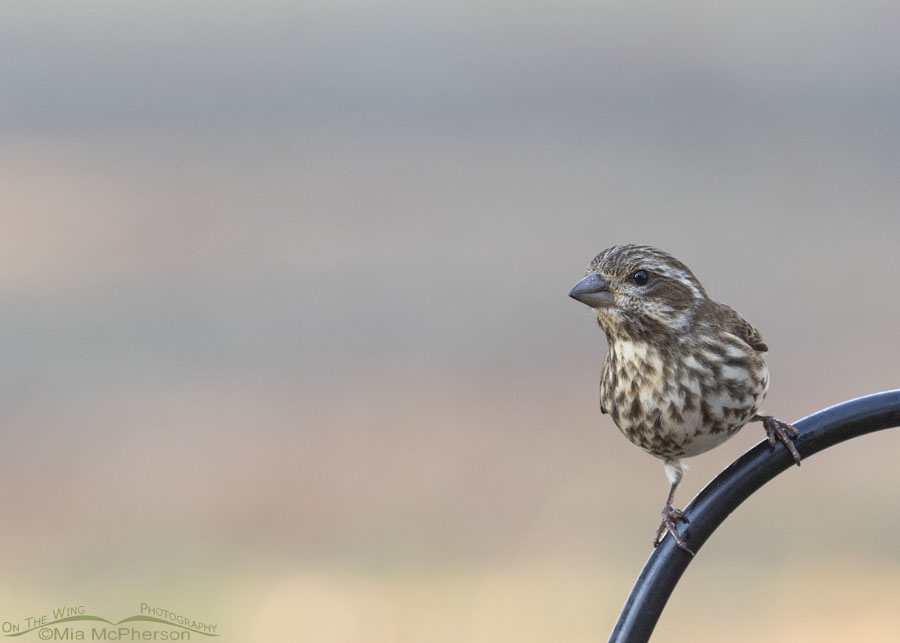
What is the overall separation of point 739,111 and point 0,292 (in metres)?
10.3

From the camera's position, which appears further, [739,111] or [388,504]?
[739,111]

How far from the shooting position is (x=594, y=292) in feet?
13.6

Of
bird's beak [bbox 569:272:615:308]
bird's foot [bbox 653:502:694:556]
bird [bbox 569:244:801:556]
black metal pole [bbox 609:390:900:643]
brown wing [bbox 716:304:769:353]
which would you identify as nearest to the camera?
black metal pole [bbox 609:390:900:643]

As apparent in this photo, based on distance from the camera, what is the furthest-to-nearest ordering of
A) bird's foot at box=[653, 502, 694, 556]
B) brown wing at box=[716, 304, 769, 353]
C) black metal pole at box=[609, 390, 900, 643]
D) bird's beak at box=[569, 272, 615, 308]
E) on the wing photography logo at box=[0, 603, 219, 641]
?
on the wing photography logo at box=[0, 603, 219, 641] < brown wing at box=[716, 304, 769, 353] < bird's beak at box=[569, 272, 615, 308] < bird's foot at box=[653, 502, 694, 556] < black metal pole at box=[609, 390, 900, 643]

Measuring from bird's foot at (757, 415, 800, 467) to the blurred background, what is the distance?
4.37m

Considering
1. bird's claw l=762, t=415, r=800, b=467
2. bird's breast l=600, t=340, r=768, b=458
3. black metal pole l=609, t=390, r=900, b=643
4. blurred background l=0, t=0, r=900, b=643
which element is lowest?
black metal pole l=609, t=390, r=900, b=643

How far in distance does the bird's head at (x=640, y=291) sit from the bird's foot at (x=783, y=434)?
1.30ft

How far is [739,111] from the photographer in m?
20.3

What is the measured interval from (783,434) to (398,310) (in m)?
10.4

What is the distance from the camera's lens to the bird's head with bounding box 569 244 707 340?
417cm

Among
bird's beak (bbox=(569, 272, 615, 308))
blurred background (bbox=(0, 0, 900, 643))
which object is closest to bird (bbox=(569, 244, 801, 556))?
bird's beak (bbox=(569, 272, 615, 308))

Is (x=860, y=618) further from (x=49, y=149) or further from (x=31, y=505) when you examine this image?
(x=49, y=149)

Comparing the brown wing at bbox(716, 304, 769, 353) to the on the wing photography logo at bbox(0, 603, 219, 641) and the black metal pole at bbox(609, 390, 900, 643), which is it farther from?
the on the wing photography logo at bbox(0, 603, 219, 641)

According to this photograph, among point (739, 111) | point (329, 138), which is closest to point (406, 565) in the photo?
point (329, 138)
